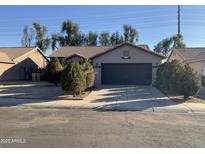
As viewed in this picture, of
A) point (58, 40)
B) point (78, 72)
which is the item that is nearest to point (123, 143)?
point (78, 72)

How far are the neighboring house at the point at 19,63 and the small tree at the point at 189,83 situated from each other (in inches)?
866

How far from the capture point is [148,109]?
13.1 metres

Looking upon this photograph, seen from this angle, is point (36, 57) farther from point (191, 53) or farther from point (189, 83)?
Result: point (189, 83)

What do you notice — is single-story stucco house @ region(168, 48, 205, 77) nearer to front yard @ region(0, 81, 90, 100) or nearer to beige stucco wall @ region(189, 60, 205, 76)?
beige stucco wall @ region(189, 60, 205, 76)

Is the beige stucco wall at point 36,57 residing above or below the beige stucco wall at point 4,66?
above

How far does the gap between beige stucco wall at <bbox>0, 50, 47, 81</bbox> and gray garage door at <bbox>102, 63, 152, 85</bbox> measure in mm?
12501

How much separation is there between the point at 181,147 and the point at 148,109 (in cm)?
632

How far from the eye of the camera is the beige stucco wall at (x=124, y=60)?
87.4 feet

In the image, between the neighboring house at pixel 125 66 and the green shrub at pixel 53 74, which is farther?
the neighboring house at pixel 125 66

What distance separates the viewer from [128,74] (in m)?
26.9

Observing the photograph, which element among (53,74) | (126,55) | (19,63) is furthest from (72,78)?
(19,63)

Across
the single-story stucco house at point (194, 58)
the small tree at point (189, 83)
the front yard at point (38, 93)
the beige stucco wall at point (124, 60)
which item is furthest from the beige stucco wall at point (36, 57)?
the small tree at point (189, 83)

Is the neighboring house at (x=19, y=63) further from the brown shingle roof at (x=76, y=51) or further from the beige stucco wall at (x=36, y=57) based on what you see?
the brown shingle roof at (x=76, y=51)
